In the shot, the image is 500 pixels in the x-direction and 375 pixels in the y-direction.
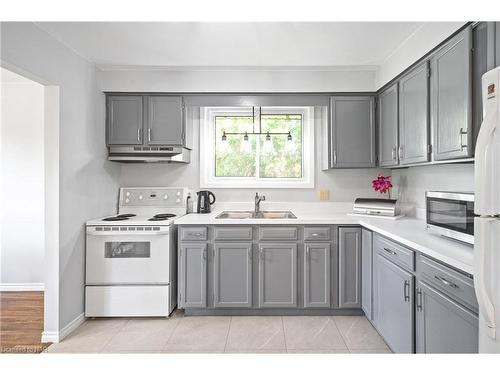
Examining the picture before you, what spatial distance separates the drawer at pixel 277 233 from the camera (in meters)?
2.87

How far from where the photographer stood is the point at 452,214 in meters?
1.78

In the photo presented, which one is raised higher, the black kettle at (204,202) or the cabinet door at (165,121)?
the cabinet door at (165,121)

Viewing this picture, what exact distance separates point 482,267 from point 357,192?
8.16 feet

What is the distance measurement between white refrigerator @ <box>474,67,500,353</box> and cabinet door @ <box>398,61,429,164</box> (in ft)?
3.94

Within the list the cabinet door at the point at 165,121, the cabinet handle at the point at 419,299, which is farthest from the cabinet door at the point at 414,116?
the cabinet door at the point at 165,121

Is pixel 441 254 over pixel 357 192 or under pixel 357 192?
under

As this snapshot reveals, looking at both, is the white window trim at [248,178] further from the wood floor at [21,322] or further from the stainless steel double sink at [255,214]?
the wood floor at [21,322]

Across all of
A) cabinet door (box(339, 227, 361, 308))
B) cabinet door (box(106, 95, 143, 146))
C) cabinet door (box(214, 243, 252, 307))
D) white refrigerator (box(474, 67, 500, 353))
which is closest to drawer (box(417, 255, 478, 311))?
white refrigerator (box(474, 67, 500, 353))

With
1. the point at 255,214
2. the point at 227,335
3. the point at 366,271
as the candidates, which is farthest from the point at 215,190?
the point at 366,271

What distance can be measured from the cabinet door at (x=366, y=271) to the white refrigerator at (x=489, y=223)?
151 centimetres

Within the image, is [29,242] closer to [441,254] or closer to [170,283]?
[170,283]

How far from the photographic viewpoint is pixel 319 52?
272cm

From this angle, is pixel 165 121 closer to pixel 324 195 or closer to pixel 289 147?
pixel 289 147
